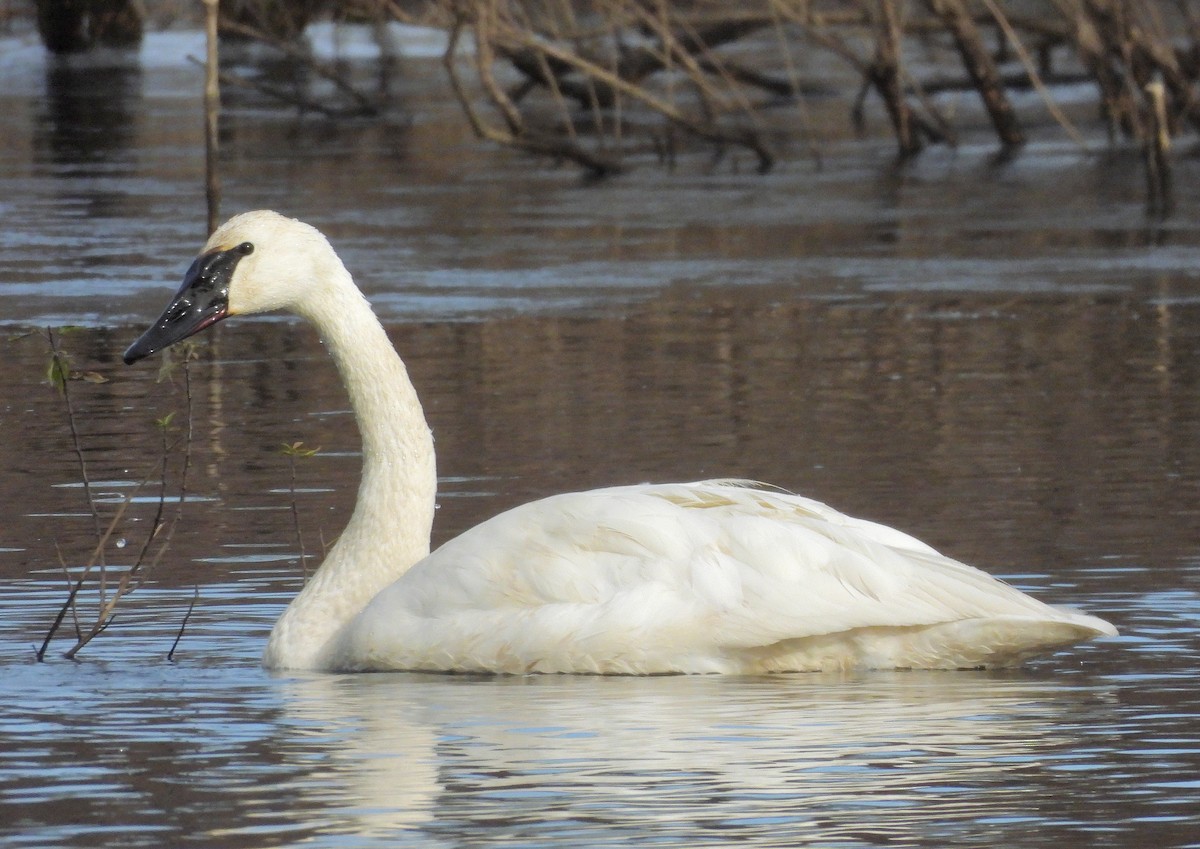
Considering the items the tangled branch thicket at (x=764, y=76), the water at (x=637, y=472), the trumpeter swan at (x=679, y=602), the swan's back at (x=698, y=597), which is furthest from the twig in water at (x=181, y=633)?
the tangled branch thicket at (x=764, y=76)

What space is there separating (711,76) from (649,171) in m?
9.18

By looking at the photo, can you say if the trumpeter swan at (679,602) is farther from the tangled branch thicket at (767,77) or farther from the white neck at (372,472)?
the tangled branch thicket at (767,77)

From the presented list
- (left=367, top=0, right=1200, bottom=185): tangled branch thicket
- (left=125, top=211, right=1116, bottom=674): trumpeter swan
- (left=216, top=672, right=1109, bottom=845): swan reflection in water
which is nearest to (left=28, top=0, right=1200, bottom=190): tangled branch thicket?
(left=367, top=0, right=1200, bottom=185): tangled branch thicket

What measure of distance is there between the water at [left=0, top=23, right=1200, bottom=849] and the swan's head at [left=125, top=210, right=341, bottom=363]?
1.56 ft

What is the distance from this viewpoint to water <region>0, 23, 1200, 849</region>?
19.0 feet

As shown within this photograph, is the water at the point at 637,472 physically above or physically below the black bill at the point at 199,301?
below

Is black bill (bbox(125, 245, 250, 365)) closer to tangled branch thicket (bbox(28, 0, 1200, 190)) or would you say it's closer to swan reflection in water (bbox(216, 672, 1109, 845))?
swan reflection in water (bbox(216, 672, 1109, 845))

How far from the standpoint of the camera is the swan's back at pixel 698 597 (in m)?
7.02

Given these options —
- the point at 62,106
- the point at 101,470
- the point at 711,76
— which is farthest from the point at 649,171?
the point at 101,470

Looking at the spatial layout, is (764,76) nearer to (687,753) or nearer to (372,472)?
(372,472)

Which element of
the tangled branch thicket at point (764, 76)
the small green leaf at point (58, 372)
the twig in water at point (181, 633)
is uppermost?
the small green leaf at point (58, 372)

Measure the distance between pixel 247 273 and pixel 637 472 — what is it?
288 cm

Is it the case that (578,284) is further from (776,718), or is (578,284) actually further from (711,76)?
(711,76)

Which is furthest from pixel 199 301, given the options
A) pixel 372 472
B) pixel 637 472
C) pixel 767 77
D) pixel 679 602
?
pixel 767 77
